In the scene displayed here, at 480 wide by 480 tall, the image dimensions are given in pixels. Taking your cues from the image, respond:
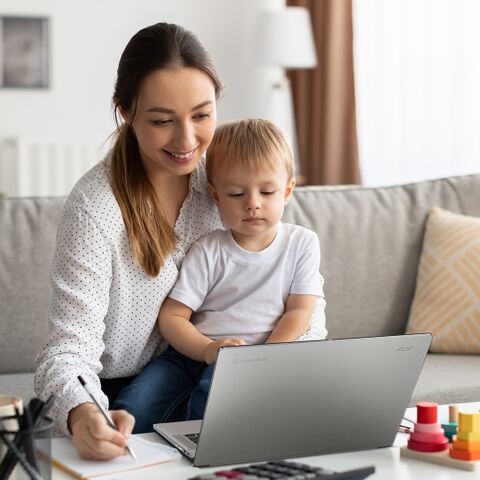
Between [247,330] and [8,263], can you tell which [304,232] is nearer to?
[247,330]

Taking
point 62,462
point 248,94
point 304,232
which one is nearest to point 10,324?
point 304,232

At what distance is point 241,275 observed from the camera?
1.79 m

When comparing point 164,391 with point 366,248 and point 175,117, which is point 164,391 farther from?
point 366,248

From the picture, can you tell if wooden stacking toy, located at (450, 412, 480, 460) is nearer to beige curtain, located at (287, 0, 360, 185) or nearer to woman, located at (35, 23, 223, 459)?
woman, located at (35, 23, 223, 459)

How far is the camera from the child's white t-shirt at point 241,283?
69.5 inches

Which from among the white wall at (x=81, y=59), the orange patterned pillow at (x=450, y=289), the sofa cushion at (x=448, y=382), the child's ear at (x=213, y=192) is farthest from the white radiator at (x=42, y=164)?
the child's ear at (x=213, y=192)

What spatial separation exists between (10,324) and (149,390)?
0.65m

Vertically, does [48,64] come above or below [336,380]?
above

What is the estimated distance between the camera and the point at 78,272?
161 centimetres

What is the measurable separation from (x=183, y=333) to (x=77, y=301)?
0.70 feet

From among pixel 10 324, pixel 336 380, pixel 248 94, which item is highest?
pixel 248 94

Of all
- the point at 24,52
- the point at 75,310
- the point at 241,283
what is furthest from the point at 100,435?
the point at 24,52

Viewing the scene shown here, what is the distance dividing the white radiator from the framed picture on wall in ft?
0.98

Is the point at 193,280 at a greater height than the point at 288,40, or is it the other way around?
the point at 288,40
